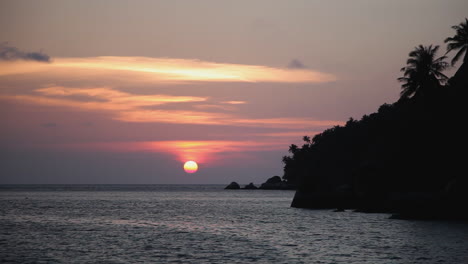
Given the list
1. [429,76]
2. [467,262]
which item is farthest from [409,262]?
[429,76]

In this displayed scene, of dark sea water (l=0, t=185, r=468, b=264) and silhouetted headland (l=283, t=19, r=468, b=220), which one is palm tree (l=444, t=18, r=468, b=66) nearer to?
silhouetted headland (l=283, t=19, r=468, b=220)

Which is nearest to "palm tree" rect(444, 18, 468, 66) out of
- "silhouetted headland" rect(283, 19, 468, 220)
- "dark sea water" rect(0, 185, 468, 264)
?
"silhouetted headland" rect(283, 19, 468, 220)

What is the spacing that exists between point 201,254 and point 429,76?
178 ft

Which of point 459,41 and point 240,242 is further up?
point 459,41

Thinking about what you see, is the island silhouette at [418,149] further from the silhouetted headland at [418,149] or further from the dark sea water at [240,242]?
the dark sea water at [240,242]

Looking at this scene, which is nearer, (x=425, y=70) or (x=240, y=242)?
(x=240, y=242)

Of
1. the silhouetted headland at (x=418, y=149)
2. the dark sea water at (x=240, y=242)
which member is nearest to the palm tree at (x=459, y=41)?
the silhouetted headland at (x=418, y=149)

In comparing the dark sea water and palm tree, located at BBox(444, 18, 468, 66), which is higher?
palm tree, located at BBox(444, 18, 468, 66)

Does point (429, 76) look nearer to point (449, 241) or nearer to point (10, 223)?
point (449, 241)

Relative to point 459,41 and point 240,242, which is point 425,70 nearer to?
point 459,41

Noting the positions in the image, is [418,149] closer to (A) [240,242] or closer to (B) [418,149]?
(B) [418,149]

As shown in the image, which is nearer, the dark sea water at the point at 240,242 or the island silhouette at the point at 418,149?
the dark sea water at the point at 240,242

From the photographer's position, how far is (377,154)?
9831 centimetres

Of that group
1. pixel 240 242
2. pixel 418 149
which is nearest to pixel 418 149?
pixel 418 149
